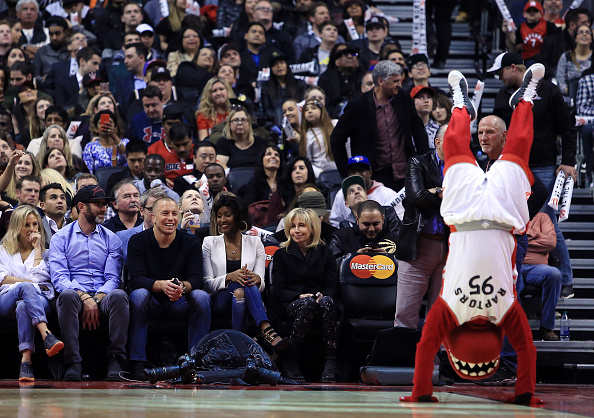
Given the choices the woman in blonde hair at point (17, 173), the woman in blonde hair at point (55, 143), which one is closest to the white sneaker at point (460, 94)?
the woman in blonde hair at point (17, 173)

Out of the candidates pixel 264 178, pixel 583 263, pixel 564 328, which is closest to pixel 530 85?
pixel 564 328

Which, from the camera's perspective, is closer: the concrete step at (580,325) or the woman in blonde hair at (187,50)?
the concrete step at (580,325)

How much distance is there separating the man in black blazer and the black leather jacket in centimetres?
192

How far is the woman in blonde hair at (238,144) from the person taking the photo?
10461 millimetres

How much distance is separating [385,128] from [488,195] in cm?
→ 395

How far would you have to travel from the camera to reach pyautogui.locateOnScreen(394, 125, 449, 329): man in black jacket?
23.1 feet

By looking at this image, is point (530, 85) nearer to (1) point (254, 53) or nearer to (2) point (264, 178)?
(2) point (264, 178)

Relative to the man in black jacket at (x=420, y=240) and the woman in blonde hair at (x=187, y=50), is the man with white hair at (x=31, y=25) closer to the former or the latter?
the woman in blonde hair at (x=187, y=50)

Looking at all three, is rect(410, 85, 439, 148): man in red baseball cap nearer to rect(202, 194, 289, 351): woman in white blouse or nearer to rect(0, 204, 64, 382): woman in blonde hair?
rect(202, 194, 289, 351): woman in white blouse

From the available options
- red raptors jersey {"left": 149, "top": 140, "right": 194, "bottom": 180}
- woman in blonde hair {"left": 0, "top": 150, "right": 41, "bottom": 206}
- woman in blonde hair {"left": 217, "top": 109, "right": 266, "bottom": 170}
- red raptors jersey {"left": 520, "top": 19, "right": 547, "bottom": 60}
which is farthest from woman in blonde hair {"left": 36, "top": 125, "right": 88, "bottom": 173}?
red raptors jersey {"left": 520, "top": 19, "right": 547, "bottom": 60}

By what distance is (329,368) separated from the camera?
753 cm

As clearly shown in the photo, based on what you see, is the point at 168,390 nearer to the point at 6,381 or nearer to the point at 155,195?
the point at 6,381

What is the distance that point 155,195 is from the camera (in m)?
8.40

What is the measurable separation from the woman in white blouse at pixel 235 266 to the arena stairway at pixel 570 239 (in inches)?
94.6
